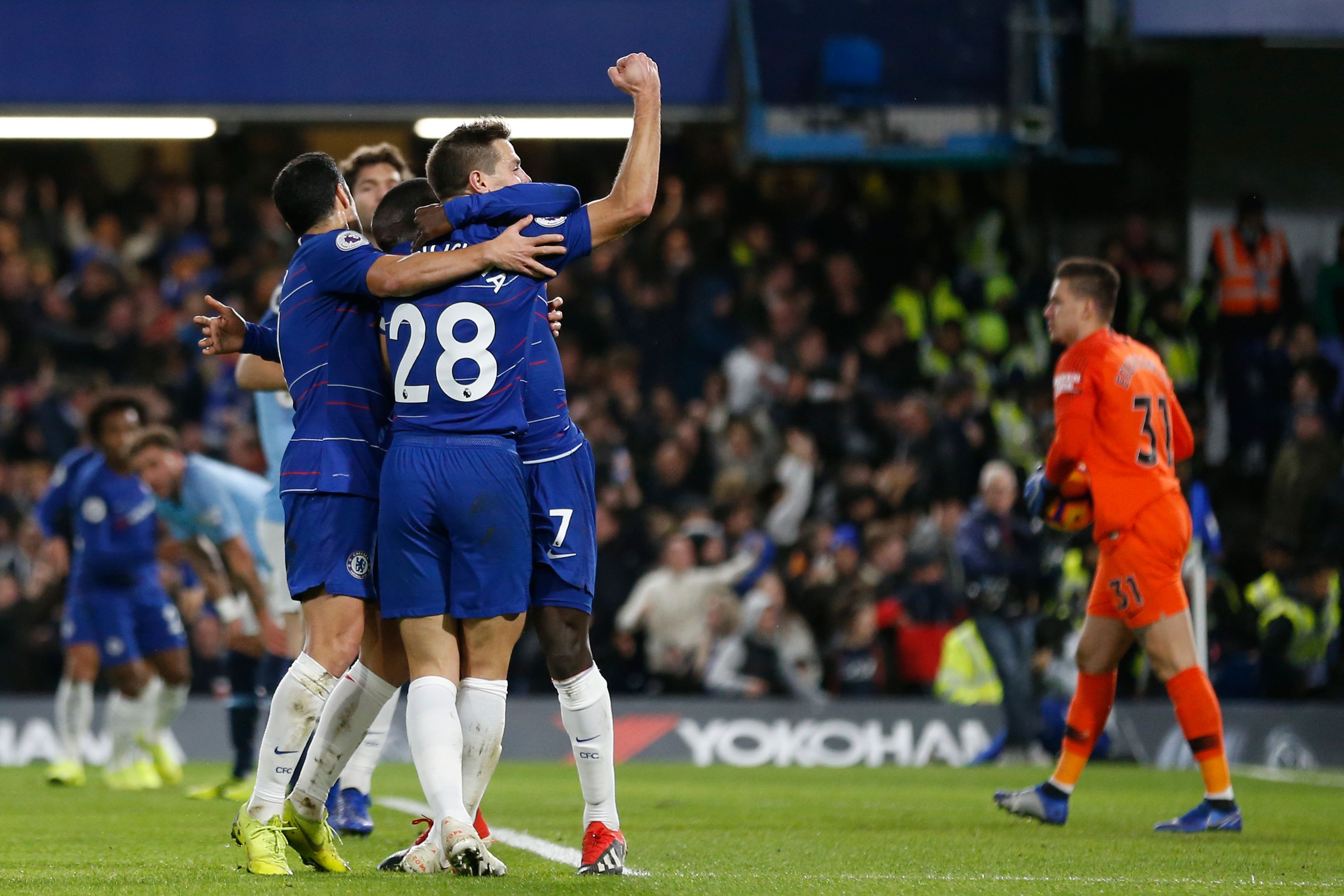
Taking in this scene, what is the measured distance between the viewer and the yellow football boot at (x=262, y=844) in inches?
197

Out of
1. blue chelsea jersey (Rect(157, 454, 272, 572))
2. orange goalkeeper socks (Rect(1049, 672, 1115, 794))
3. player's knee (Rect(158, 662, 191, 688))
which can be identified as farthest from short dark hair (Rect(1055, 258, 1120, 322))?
player's knee (Rect(158, 662, 191, 688))

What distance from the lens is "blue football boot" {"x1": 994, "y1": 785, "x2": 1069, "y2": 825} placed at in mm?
7230

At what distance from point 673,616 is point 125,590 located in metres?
4.36

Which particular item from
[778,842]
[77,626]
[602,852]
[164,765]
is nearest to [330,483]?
[602,852]

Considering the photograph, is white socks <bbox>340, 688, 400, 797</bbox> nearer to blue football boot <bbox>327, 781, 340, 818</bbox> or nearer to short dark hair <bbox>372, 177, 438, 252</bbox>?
blue football boot <bbox>327, 781, 340, 818</bbox>

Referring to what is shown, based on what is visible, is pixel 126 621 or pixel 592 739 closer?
pixel 592 739

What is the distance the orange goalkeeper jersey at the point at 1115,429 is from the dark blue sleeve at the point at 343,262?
3.30m

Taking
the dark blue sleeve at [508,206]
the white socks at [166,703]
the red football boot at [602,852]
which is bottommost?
the white socks at [166,703]

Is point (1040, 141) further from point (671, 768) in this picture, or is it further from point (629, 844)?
point (629, 844)

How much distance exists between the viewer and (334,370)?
5359 mm

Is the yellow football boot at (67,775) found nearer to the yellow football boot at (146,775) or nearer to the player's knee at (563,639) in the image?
the yellow football boot at (146,775)

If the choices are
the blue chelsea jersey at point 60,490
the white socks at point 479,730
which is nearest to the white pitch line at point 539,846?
the white socks at point 479,730

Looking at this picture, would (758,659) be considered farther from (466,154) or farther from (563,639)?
(466,154)

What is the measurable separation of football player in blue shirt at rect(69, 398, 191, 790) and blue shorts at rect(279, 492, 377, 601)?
18.9 feet
